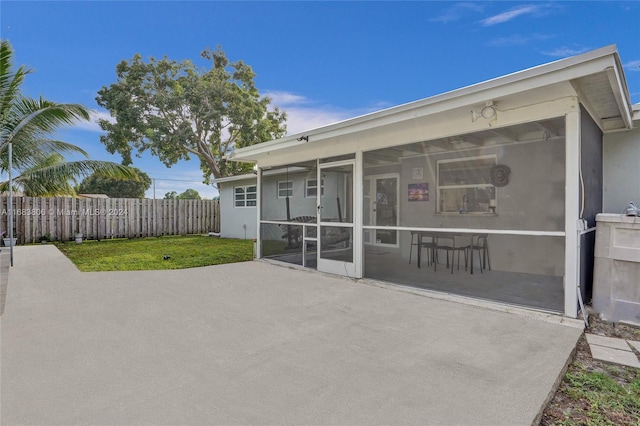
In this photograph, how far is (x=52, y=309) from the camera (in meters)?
3.97

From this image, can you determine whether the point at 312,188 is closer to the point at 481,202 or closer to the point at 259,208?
the point at 259,208

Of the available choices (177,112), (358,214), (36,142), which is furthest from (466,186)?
(177,112)

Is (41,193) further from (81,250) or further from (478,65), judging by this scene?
(478,65)

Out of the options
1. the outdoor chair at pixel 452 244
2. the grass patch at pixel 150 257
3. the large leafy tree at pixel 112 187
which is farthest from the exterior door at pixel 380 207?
the large leafy tree at pixel 112 187

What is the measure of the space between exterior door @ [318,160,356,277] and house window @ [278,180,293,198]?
953mm

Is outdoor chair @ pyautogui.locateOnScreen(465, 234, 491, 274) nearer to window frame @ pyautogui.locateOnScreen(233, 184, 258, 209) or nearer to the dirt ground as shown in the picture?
the dirt ground

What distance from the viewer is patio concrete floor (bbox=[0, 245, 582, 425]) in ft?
6.26

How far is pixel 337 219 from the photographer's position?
19.6 ft

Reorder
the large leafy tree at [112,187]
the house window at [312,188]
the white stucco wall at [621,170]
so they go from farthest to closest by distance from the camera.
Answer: the large leafy tree at [112,187]
the house window at [312,188]
the white stucco wall at [621,170]

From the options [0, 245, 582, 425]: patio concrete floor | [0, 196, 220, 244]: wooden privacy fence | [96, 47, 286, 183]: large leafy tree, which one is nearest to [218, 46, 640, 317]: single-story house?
[0, 245, 582, 425]: patio concrete floor

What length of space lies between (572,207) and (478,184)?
5.90ft

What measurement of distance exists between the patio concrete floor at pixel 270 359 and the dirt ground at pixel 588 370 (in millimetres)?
94

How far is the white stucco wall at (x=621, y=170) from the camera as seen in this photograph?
492 cm

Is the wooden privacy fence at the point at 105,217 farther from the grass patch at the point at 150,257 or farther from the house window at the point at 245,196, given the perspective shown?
the house window at the point at 245,196
